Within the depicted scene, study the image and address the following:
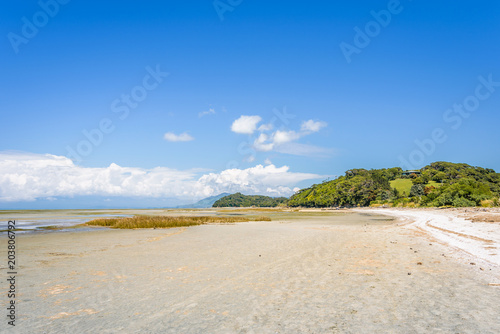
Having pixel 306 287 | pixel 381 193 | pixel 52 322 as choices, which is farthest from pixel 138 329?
pixel 381 193

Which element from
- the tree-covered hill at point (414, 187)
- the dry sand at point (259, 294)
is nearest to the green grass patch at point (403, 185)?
the tree-covered hill at point (414, 187)

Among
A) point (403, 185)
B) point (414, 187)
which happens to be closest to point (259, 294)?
point (414, 187)

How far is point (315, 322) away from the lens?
6.44 m

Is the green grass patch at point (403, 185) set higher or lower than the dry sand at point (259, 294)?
higher

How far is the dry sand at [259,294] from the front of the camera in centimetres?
638

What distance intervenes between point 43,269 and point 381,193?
15344 centimetres

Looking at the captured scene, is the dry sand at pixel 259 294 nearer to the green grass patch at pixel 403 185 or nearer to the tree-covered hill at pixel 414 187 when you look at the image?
the tree-covered hill at pixel 414 187

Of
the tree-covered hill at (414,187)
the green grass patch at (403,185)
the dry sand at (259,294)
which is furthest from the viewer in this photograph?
the green grass patch at (403,185)

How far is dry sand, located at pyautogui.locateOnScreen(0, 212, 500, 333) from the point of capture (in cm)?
638

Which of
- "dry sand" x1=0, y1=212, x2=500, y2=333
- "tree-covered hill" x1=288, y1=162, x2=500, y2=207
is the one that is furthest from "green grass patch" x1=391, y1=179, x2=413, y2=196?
"dry sand" x1=0, y1=212, x2=500, y2=333

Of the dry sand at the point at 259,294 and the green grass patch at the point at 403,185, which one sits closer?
the dry sand at the point at 259,294

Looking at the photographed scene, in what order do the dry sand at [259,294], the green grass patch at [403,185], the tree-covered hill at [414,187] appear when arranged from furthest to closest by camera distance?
the green grass patch at [403,185] < the tree-covered hill at [414,187] < the dry sand at [259,294]

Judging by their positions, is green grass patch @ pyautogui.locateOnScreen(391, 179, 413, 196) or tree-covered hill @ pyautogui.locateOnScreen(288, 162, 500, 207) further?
green grass patch @ pyautogui.locateOnScreen(391, 179, 413, 196)

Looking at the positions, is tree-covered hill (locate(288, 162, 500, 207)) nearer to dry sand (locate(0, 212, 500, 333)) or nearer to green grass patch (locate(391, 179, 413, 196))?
green grass patch (locate(391, 179, 413, 196))
